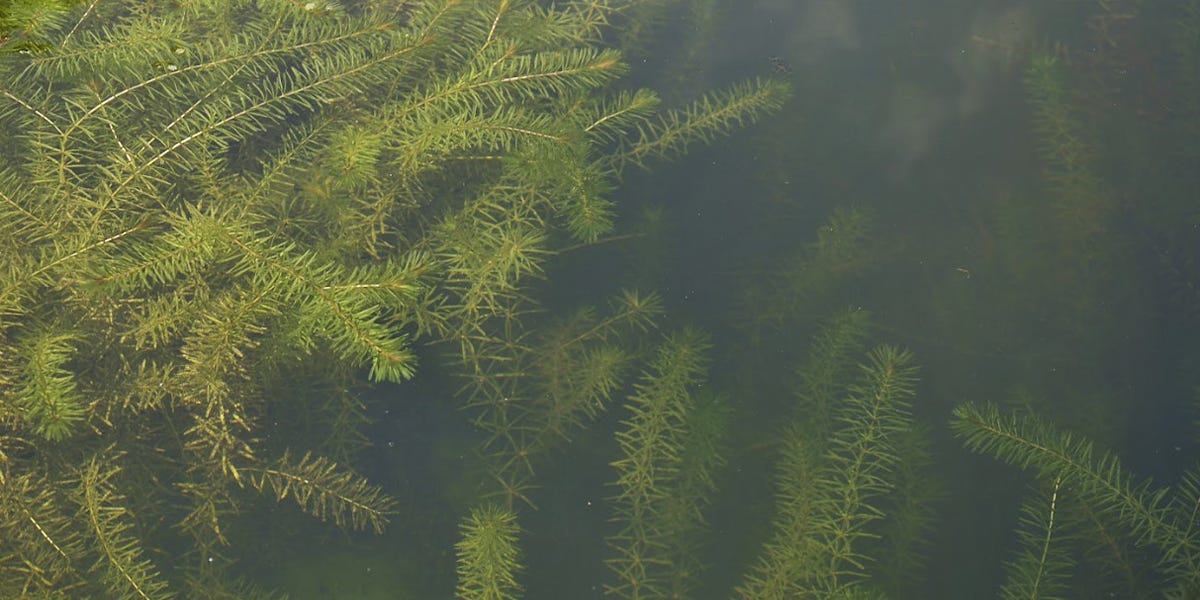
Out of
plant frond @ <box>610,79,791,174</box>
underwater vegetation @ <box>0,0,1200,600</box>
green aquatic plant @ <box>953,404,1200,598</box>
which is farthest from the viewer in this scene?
plant frond @ <box>610,79,791,174</box>

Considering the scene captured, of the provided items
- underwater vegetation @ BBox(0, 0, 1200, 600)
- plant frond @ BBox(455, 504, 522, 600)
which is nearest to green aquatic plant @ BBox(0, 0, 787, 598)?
underwater vegetation @ BBox(0, 0, 1200, 600)

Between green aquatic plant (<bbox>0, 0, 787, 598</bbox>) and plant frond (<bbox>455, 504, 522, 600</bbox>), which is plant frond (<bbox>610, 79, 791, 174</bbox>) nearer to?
green aquatic plant (<bbox>0, 0, 787, 598</bbox>)

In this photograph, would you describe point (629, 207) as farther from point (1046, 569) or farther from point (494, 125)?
point (1046, 569)

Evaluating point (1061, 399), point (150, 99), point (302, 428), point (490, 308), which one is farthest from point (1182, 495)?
point (150, 99)

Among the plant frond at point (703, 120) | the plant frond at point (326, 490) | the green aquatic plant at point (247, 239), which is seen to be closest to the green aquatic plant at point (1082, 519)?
the green aquatic plant at point (247, 239)

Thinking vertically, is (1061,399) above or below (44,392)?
below

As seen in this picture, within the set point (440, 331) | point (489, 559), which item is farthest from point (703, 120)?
point (489, 559)


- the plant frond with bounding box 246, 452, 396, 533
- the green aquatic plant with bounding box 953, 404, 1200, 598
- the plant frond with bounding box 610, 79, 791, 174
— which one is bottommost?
the plant frond with bounding box 246, 452, 396, 533

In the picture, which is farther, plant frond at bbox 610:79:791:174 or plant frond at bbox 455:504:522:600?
plant frond at bbox 610:79:791:174

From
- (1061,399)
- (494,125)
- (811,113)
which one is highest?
(494,125)

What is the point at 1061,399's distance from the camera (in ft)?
10.6

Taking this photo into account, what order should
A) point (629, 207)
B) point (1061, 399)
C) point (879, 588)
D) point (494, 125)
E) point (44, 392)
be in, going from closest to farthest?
point (44, 392), point (879, 588), point (494, 125), point (1061, 399), point (629, 207)

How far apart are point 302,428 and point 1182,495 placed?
3.03 metres

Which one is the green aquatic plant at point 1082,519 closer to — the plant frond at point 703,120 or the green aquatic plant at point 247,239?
the green aquatic plant at point 247,239
